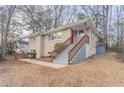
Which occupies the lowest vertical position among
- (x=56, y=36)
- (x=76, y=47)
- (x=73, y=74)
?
(x=73, y=74)

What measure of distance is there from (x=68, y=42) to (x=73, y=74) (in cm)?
56

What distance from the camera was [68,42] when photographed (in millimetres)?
3744

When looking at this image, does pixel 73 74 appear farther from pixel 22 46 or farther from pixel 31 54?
pixel 22 46

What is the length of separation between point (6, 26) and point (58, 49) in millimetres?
907

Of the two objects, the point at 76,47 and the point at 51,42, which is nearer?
the point at 51,42

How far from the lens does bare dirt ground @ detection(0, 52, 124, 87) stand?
341 centimetres

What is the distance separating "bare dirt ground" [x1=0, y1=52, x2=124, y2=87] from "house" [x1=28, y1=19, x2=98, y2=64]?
0.61 feet

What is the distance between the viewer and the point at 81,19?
12.0 ft

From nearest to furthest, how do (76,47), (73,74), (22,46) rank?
(73,74)
(22,46)
(76,47)

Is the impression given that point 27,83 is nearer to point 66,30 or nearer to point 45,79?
point 45,79

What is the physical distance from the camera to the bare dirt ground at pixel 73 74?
3412 millimetres

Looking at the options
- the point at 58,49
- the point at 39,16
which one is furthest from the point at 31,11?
the point at 58,49

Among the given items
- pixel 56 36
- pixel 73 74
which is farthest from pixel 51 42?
pixel 73 74

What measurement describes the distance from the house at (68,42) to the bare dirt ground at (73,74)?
0.61 ft
